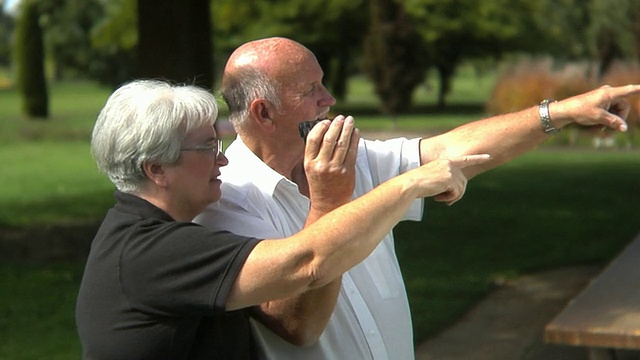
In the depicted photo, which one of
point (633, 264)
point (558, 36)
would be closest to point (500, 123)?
point (633, 264)

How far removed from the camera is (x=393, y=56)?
3512cm

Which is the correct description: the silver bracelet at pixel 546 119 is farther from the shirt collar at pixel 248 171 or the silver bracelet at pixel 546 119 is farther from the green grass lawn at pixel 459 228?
the green grass lawn at pixel 459 228

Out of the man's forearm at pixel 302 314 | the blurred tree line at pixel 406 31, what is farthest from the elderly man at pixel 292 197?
the blurred tree line at pixel 406 31

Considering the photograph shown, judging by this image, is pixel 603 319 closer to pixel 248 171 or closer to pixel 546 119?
pixel 546 119

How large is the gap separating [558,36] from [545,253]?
40427 millimetres

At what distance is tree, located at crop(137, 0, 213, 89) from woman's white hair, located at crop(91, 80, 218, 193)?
272 inches

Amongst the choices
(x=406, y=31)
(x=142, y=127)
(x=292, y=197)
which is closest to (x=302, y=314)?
(x=292, y=197)

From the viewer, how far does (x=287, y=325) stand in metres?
2.47

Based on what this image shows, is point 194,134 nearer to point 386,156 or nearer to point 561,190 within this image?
point 386,156

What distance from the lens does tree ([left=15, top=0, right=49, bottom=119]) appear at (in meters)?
36.0

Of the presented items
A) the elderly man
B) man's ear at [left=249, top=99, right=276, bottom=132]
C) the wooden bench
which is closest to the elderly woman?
the elderly man

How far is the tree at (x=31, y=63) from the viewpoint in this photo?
118 feet

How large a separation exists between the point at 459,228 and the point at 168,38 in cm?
340

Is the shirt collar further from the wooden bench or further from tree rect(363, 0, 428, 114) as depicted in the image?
tree rect(363, 0, 428, 114)
